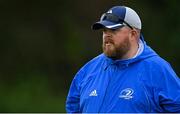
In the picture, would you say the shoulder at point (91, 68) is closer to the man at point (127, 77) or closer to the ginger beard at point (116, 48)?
the man at point (127, 77)

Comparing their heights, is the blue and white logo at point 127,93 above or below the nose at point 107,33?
below

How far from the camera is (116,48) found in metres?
6.75

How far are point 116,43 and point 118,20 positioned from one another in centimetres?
20

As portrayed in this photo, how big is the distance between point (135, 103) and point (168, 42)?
30.1ft

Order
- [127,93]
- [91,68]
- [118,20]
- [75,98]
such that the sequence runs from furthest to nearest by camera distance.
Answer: [75,98], [91,68], [118,20], [127,93]

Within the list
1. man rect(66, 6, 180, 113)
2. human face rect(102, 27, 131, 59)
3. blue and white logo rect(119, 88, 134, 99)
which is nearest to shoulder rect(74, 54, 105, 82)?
man rect(66, 6, 180, 113)

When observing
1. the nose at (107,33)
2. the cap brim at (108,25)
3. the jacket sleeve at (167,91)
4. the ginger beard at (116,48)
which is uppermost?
the cap brim at (108,25)

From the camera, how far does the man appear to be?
21.8 feet

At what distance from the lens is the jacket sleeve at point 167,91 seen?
6645 mm

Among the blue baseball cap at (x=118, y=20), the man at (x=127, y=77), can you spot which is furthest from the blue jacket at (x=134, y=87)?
the blue baseball cap at (x=118, y=20)

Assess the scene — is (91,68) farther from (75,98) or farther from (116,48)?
(116,48)

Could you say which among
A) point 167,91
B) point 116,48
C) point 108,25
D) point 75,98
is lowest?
point 75,98

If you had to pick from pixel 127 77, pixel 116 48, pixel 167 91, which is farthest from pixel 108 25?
pixel 167 91

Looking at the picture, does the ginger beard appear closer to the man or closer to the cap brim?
the man
